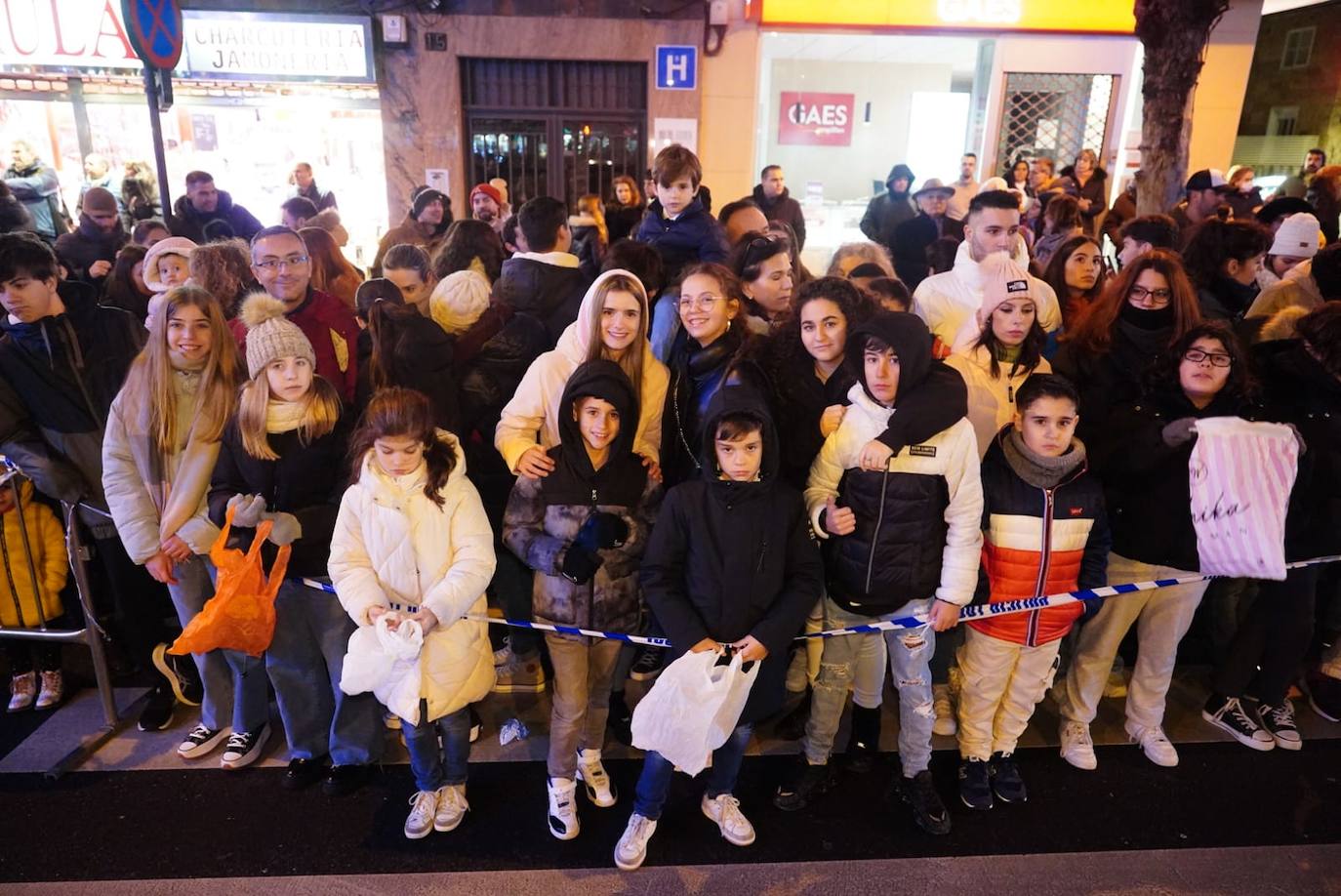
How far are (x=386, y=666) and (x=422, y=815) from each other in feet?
2.22

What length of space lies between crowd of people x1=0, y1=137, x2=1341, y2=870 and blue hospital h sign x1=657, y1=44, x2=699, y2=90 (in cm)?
674

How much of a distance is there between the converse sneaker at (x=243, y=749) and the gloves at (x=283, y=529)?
1.04m

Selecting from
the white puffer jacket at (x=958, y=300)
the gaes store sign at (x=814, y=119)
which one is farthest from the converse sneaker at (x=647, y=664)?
the gaes store sign at (x=814, y=119)

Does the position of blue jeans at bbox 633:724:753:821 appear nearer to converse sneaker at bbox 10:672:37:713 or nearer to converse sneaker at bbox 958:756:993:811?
converse sneaker at bbox 958:756:993:811

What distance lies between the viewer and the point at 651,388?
3.51 metres

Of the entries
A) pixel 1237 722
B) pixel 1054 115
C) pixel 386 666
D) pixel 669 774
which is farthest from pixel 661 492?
pixel 1054 115

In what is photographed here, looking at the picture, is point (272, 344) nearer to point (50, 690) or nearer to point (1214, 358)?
point (50, 690)

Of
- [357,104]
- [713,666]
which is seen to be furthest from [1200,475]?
[357,104]

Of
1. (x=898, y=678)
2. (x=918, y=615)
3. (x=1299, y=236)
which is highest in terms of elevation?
(x=1299, y=236)

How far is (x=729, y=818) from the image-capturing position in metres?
3.26

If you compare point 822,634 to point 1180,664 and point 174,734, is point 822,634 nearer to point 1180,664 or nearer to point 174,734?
point 1180,664

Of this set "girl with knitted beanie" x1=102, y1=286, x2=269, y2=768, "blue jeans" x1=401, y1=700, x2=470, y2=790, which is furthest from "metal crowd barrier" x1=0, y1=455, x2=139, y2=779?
"blue jeans" x1=401, y1=700, x2=470, y2=790

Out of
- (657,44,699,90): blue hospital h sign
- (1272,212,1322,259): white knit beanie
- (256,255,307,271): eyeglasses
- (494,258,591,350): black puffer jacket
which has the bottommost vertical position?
(494,258,591,350): black puffer jacket

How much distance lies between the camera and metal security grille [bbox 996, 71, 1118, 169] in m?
11.0
